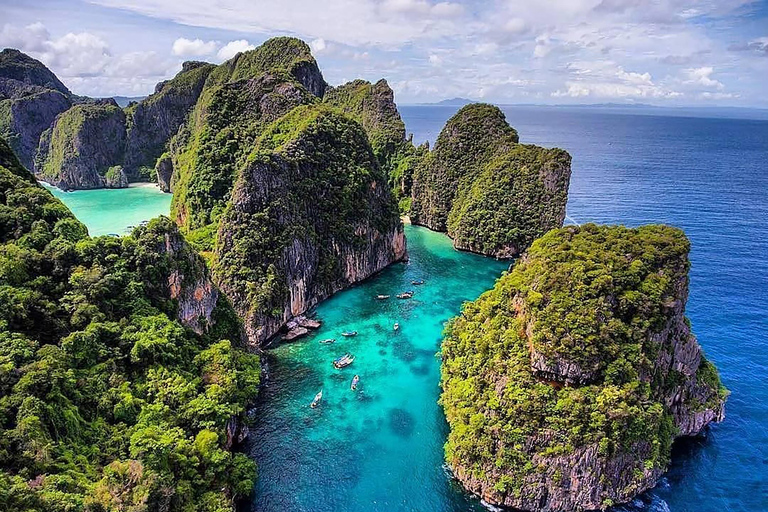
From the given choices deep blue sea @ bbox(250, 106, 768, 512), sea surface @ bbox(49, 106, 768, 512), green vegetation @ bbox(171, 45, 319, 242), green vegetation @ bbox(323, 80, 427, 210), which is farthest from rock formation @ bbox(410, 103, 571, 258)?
green vegetation @ bbox(171, 45, 319, 242)

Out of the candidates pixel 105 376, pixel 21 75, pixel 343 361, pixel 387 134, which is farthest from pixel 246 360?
pixel 21 75

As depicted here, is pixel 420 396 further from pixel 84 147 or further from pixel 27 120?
pixel 27 120

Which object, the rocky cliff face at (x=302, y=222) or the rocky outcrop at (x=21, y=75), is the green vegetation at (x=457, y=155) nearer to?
the rocky cliff face at (x=302, y=222)

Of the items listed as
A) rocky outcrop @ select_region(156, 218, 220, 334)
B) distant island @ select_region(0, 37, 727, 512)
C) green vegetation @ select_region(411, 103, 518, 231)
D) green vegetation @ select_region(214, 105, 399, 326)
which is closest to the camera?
distant island @ select_region(0, 37, 727, 512)

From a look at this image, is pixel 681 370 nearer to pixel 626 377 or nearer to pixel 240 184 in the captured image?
pixel 626 377

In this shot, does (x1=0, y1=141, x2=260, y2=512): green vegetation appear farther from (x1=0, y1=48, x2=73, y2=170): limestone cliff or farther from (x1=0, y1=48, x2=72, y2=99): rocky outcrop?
(x1=0, y1=48, x2=72, y2=99): rocky outcrop

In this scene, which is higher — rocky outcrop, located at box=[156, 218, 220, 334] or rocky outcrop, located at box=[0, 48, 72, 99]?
rocky outcrop, located at box=[0, 48, 72, 99]
